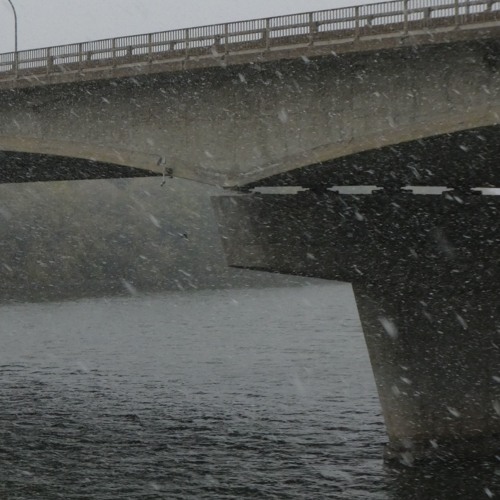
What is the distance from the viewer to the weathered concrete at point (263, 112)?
16219 mm

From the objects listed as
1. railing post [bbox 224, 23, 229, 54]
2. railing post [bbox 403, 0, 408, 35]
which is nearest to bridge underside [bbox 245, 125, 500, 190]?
railing post [bbox 403, 0, 408, 35]

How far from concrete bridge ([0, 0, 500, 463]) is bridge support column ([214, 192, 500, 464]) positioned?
0.03m

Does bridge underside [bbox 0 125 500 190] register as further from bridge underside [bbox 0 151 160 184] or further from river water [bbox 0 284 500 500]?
river water [bbox 0 284 500 500]

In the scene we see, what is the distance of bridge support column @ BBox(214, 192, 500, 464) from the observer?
66.0 ft

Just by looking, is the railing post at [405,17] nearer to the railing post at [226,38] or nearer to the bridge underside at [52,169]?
the railing post at [226,38]

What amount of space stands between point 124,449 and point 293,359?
1832 centimetres

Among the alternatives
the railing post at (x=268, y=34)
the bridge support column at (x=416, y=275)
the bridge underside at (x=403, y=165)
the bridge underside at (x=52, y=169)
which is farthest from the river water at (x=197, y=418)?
the railing post at (x=268, y=34)

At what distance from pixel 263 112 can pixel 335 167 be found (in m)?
2.04

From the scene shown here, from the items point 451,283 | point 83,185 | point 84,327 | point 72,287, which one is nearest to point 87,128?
point 451,283

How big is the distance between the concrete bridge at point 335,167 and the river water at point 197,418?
91.3 inches

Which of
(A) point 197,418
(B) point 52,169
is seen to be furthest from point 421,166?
(B) point 52,169

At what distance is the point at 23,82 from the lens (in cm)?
2297

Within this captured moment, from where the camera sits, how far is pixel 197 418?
1000 inches

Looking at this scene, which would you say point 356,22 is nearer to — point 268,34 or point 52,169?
point 268,34
